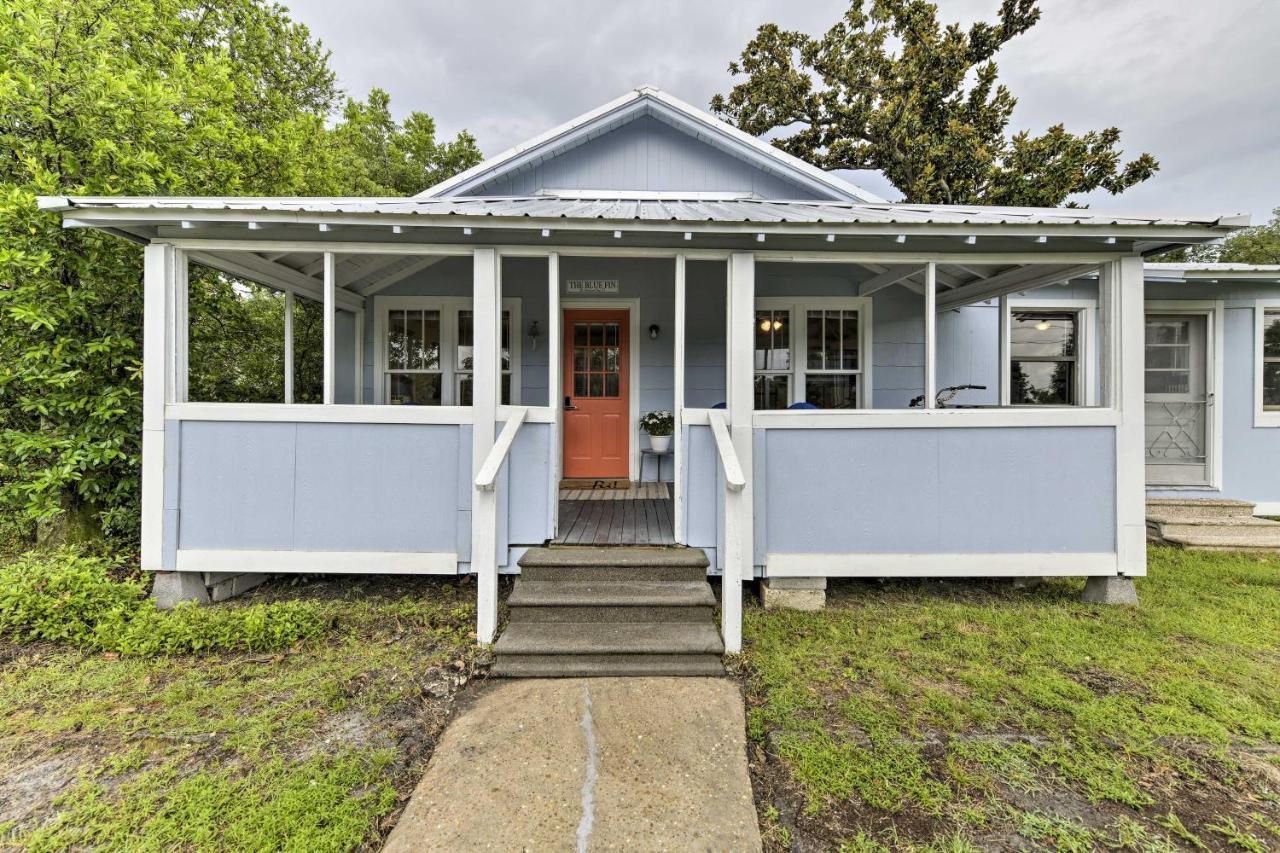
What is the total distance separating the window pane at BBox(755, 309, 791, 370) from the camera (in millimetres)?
5555

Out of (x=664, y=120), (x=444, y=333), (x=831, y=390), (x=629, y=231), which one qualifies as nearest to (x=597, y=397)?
(x=444, y=333)

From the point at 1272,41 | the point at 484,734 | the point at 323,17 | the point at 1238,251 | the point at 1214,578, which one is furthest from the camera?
the point at 1238,251

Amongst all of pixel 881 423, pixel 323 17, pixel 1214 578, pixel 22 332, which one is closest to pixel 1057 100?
pixel 1214 578

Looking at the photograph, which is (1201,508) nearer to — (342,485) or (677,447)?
(677,447)

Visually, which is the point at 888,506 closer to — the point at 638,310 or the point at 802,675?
the point at 802,675

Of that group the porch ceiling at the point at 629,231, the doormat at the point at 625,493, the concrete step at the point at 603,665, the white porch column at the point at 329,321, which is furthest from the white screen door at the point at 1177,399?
the white porch column at the point at 329,321

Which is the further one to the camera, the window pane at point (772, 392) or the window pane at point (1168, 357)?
the window pane at point (1168, 357)

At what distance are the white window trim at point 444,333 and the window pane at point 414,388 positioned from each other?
0.09 meters

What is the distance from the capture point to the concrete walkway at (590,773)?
5.89 feet

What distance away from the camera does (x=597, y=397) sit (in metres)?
5.72

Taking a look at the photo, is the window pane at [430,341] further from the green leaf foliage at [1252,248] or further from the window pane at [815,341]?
the green leaf foliage at [1252,248]

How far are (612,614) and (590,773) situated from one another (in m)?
1.09

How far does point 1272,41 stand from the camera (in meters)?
10.7

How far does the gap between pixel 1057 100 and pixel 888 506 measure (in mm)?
16155
